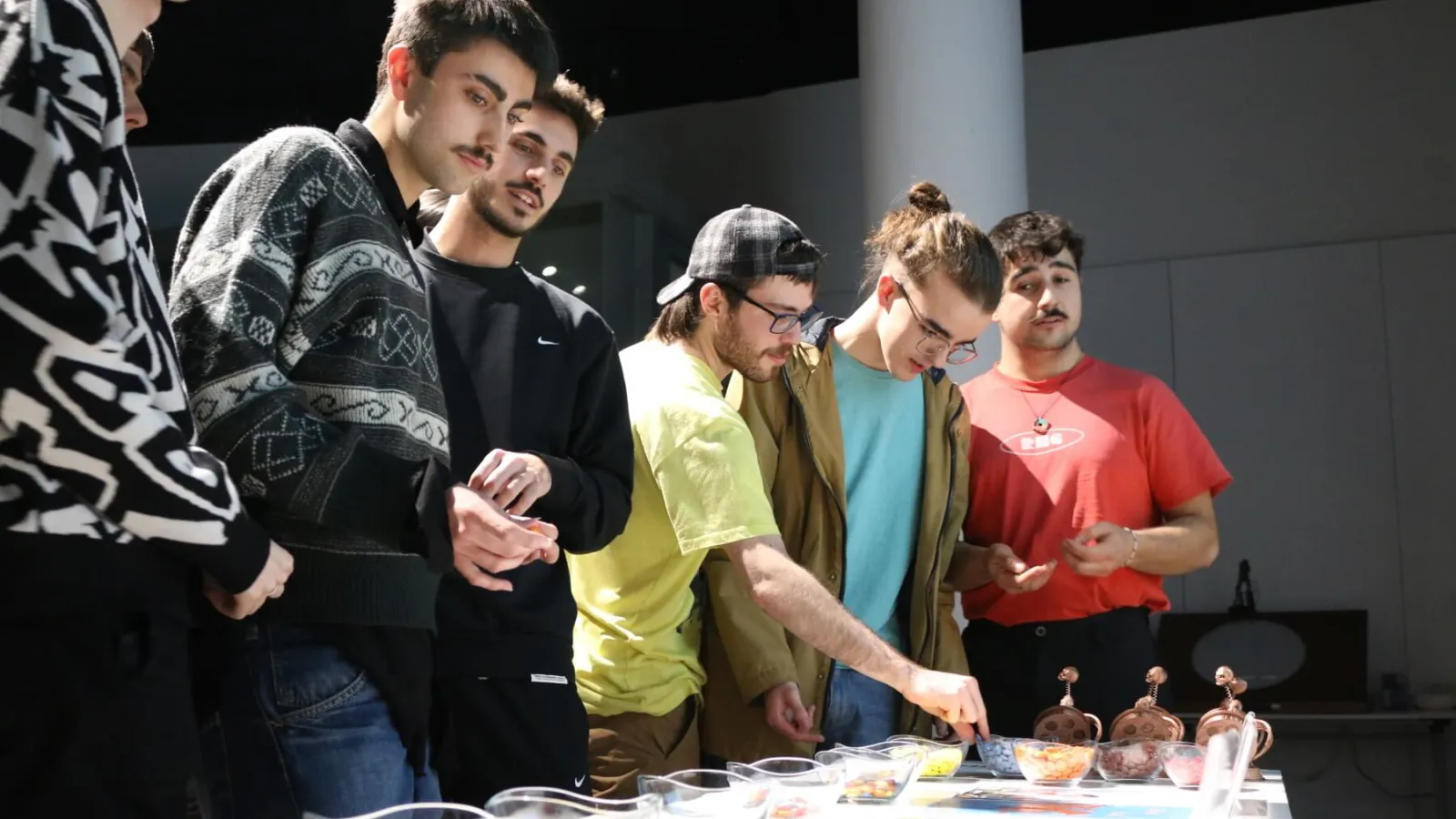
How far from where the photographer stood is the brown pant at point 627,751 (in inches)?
75.2

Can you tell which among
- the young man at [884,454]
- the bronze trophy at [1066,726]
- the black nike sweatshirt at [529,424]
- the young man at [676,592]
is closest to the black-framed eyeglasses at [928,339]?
the young man at [884,454]

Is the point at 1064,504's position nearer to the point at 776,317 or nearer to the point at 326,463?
the point at 776,317

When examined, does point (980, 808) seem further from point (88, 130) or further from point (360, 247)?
point (88, 130)

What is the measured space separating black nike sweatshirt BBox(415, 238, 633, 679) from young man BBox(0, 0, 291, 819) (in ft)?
2.03

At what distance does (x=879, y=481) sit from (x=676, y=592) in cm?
57

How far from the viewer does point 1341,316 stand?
5.36 metres

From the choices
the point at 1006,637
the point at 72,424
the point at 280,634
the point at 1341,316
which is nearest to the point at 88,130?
the point at 72,424

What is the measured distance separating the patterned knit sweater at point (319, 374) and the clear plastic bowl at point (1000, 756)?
1.03 m

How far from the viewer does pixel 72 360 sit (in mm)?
910

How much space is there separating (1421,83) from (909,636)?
405cm

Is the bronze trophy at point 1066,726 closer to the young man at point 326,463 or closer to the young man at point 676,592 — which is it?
the young man at point 676,592

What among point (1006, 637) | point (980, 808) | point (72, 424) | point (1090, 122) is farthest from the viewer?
point (1090, 122)

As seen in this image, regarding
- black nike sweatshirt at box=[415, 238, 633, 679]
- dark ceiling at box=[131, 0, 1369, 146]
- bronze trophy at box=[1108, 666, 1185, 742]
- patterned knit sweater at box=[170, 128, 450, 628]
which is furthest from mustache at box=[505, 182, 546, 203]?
dark ceiling at box=[131, 0, 1369, 146]

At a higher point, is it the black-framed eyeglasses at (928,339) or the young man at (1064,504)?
the black-framed eyeglasses at (928,339)
